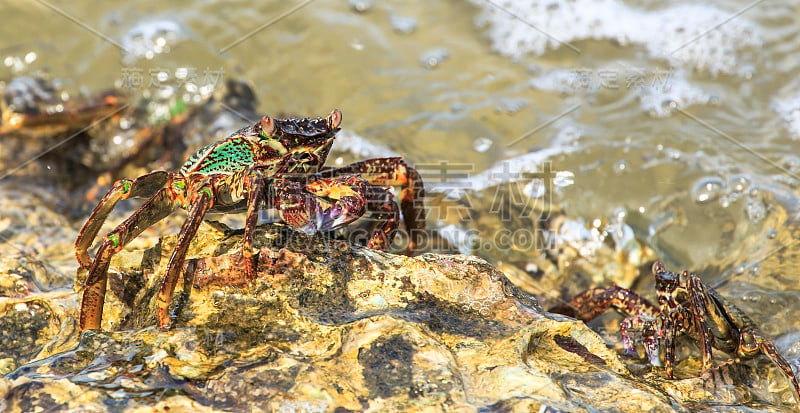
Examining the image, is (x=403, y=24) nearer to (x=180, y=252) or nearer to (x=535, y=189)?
(x=535, y=189)

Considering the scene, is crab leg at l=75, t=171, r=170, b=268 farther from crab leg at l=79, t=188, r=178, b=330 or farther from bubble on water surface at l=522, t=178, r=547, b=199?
bubble on water surface at l=522, t=178, r=547, b=199

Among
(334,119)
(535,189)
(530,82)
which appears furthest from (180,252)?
(530,82)

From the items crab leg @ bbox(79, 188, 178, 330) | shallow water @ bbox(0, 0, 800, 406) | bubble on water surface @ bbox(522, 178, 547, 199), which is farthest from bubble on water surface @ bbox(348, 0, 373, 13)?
crab leg @ bbox(79, 188, 178, 330)

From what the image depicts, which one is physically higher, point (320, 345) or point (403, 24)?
point (403, 24)

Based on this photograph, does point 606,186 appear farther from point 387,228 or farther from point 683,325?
point 387,228

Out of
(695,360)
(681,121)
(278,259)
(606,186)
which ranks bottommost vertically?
(695,360)

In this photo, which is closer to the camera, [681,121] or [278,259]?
[278,259]

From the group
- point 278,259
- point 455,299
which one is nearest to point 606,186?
point 455,299
